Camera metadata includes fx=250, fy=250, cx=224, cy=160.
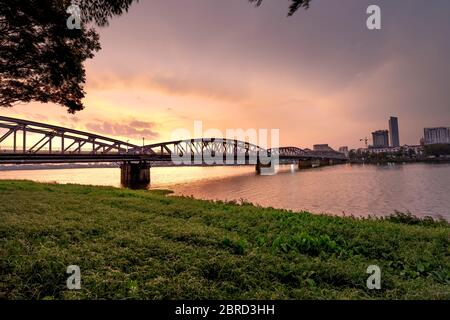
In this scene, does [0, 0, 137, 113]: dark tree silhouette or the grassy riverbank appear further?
[0, 0, 137, 113]: dark tree silhouette

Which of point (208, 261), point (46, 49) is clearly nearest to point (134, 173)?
point (46, 49)

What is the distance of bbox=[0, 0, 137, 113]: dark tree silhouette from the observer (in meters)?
8.62

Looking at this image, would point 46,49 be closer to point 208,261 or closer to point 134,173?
point 208,261

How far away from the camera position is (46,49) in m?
10.7

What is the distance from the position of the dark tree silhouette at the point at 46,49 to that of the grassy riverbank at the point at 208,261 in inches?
274

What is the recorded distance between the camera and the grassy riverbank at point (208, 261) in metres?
3.84

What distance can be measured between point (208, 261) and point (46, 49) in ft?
37.9

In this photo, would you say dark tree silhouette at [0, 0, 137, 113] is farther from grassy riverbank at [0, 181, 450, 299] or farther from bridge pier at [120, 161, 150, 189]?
bridge pier at [120, 161, 150, 189]

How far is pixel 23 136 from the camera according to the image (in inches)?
2217

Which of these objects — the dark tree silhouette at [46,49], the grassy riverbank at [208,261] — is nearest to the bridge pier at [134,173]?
the dark tree silhouette at [46,49]

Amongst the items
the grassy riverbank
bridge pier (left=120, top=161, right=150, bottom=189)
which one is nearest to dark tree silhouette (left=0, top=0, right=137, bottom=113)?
the grassy riverbank

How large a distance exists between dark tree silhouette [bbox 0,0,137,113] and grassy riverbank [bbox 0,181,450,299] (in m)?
6.95
